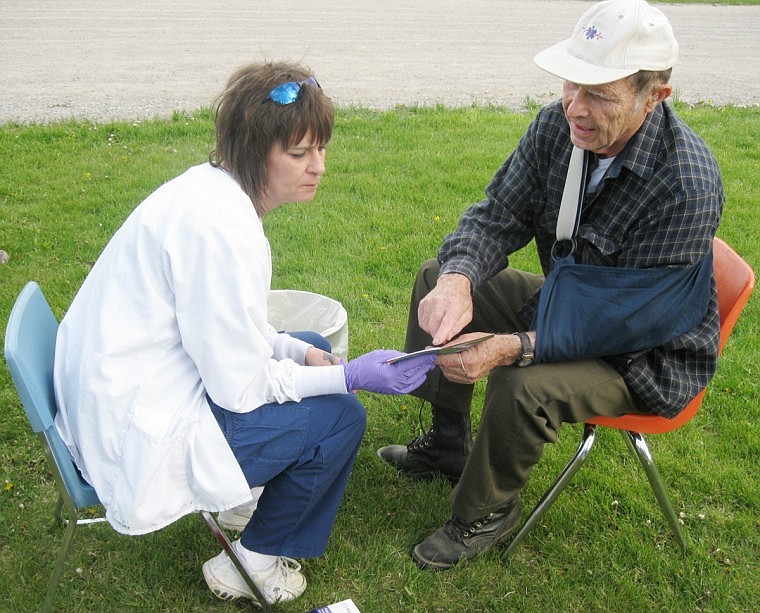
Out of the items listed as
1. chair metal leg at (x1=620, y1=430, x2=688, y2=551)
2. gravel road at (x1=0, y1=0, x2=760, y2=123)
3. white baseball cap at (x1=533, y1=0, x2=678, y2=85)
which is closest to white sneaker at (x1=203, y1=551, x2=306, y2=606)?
chair metal leg at (x1=620, y1=430, x2=688, y2=551)

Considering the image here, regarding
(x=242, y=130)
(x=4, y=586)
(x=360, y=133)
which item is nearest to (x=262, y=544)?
(x=4, y=586)

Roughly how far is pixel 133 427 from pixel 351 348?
1.82 m

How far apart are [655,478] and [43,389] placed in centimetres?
183

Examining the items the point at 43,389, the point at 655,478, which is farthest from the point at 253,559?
the point at 655,478

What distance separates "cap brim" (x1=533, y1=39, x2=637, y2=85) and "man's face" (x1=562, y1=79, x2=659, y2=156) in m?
0.04

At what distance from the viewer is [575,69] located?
228cm

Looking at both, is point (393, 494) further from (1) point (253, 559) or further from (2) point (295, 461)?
(2) point (295, 461)

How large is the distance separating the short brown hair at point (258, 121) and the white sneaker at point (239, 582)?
1.10 meters

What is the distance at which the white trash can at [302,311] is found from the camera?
10.2 feet

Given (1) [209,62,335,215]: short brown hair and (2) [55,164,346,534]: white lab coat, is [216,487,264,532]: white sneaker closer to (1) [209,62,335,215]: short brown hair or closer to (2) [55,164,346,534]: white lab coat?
(2) [55,164,346,534]: white lab coat

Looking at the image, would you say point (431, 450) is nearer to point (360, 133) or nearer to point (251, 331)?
point (251, 331)

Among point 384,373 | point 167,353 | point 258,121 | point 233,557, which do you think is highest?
point 258,121

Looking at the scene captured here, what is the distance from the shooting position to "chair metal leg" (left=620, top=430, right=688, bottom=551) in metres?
2.48

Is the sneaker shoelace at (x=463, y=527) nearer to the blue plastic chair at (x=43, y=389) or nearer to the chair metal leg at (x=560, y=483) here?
the chair metal leg at (x=560, y=483)
